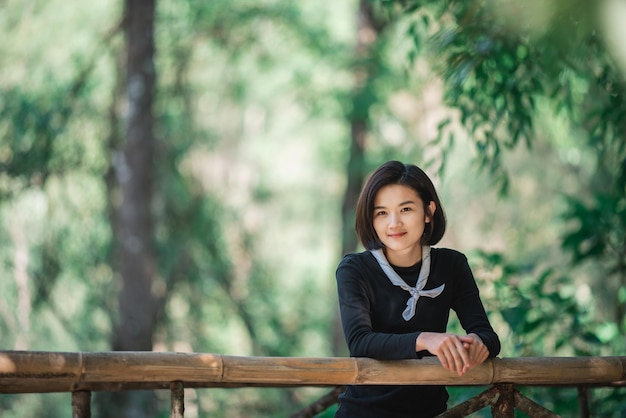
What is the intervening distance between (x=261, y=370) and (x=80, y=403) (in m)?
0.59

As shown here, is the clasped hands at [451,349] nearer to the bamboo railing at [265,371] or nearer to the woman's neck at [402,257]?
the bamboo railing at [265,371]

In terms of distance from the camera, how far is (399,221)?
2545 mm

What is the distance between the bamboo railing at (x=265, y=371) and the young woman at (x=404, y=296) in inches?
1.9

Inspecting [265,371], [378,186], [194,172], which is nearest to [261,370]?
[265,371]

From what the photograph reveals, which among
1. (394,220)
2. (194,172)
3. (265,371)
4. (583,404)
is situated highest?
(194,172)

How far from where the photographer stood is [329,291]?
1443cm

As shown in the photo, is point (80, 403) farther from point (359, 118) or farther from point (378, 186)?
point (359, 118)

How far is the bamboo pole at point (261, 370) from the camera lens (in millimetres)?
2141

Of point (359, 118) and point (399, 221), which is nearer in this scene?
point (399, 221)

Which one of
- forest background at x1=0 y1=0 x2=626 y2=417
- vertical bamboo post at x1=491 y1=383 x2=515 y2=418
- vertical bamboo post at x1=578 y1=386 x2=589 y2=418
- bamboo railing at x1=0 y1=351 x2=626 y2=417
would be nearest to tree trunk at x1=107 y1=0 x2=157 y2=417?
forest background at x1=0 y1=0 x2=626 y2=417

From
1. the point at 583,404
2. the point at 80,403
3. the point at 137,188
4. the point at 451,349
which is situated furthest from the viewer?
the point at 137,188

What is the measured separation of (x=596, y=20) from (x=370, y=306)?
1371 millimetres

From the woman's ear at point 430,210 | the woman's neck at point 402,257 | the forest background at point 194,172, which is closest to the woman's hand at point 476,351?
the woman's neck at point 402,257

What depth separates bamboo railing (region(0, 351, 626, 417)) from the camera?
215cm
